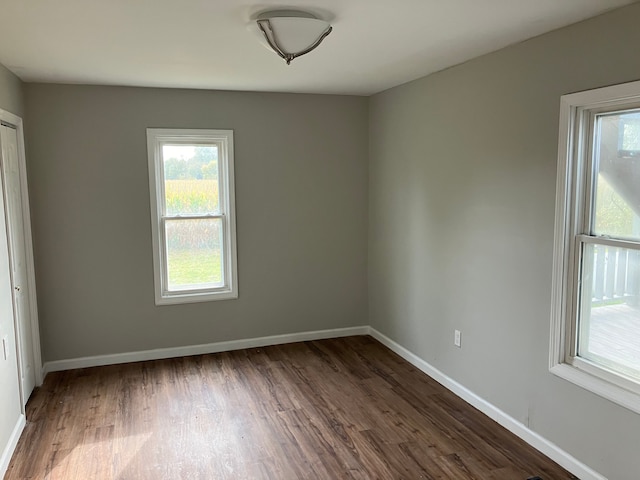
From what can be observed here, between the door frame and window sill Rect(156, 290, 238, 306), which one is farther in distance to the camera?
window sill Rect(156, 290, 238, 306)

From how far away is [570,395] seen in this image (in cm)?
265

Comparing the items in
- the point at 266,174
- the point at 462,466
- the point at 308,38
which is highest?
the point at 308,38

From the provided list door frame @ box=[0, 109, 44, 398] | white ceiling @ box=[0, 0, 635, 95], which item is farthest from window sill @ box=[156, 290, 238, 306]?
white ceiling @ box=[0, 0, 635, 95]

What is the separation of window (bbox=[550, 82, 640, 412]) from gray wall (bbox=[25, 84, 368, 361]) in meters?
2.43

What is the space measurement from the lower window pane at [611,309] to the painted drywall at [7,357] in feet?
10.4

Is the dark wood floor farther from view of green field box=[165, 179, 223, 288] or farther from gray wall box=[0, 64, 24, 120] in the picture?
gray wall box=[0, 64, 24, 120]

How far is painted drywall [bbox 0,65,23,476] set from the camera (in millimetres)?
2771

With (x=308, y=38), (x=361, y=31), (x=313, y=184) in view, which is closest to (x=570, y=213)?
(x=361, y=31)

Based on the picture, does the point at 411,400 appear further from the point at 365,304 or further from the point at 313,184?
the point at 313,184

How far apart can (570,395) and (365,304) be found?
99.9 inches

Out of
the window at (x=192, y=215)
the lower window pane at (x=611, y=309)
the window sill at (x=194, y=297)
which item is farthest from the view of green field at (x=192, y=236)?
the lower window pane at (x=611, y=309)

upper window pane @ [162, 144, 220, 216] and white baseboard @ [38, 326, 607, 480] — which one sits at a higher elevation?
upper window pane @ [162, 144, 220, 216]

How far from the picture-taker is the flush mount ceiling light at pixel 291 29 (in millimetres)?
2270

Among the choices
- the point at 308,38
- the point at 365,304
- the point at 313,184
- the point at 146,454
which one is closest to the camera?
the point at 308,38
